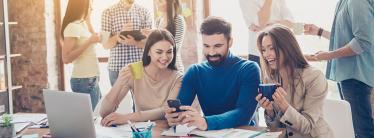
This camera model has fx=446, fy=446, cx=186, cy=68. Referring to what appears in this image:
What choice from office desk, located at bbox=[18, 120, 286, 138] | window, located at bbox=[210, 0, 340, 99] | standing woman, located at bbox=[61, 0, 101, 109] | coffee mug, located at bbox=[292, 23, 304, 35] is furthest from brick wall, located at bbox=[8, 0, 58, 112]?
coffee mug, located at bbox=[292, 23, 304, 35]

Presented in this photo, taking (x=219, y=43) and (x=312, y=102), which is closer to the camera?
(x=312, y=102)

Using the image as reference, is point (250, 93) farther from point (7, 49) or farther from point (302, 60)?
point (7, 49)

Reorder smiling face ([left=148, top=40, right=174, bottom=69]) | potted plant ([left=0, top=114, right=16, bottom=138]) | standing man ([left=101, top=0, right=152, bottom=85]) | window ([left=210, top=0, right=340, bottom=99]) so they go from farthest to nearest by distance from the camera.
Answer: window ([left=210, top=0, right=340, bottom=99])
standing man ([left=101, top=0, right=152, bottom=85])
smiling face ([left=148, top=40, right=174, bottom=69])
potted plant ([left=0, top=114, right=16, bottom=138])

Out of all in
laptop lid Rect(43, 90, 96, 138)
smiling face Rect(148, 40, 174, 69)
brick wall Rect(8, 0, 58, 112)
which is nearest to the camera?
laptop lid Rect(43, 90, 96, 138)

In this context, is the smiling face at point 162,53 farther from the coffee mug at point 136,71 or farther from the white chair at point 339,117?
the white chair at point 339,117

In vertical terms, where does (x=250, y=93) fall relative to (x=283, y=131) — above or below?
above

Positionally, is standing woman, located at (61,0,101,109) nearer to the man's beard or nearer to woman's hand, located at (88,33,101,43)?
woman's hand, located at (88,33,101,43)

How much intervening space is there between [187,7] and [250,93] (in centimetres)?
196

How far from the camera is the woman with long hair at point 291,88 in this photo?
2.03 m

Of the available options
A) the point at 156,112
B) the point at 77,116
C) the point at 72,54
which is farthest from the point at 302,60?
the point at 72,54

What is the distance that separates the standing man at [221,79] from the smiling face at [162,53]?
0.48 feet

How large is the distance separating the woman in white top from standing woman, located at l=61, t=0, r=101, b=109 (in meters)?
1.17

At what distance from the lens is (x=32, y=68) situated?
4598 millimetres

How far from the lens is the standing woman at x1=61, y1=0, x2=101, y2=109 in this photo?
132 inches
